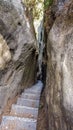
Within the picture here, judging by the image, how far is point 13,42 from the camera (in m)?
6.76

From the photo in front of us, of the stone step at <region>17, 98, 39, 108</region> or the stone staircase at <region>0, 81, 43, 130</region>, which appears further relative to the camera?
the stone step at <region>17, 98, 39, 108</region>

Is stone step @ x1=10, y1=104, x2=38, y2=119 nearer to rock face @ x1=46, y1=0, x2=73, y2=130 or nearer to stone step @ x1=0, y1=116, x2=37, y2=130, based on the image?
stone step @ x1=0, y1=116, x2=37, y2=130

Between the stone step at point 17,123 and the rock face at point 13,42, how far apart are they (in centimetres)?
72

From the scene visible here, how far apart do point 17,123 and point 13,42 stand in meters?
2.46

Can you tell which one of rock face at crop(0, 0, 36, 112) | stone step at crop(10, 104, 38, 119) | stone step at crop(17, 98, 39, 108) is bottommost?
stone step at crop(17, 98, 39, 108)

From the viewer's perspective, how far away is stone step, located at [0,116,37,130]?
5527 mm

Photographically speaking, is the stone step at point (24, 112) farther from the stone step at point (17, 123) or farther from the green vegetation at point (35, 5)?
the green vegetation at point (35, 5)

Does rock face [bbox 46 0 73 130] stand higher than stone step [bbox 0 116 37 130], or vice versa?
rock face [bbox 46 0 73 130]

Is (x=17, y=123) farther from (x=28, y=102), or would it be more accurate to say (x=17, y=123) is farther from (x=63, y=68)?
(x=63, y=68)

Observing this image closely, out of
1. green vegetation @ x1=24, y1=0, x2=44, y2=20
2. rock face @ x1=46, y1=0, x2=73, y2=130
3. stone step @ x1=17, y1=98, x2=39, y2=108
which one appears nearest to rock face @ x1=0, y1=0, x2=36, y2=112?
stone step @ x1=17, y1=98, x2=39, y2=108

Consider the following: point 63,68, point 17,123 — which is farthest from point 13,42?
point 63,68

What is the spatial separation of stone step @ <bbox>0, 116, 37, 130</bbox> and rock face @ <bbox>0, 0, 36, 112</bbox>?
2.37 feet

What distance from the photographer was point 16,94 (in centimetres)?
782

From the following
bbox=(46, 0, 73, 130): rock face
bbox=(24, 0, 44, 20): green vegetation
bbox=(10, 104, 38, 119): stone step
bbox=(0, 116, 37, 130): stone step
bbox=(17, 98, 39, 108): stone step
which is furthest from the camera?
bbox=(24, 0, 44, 20): green vegetation
